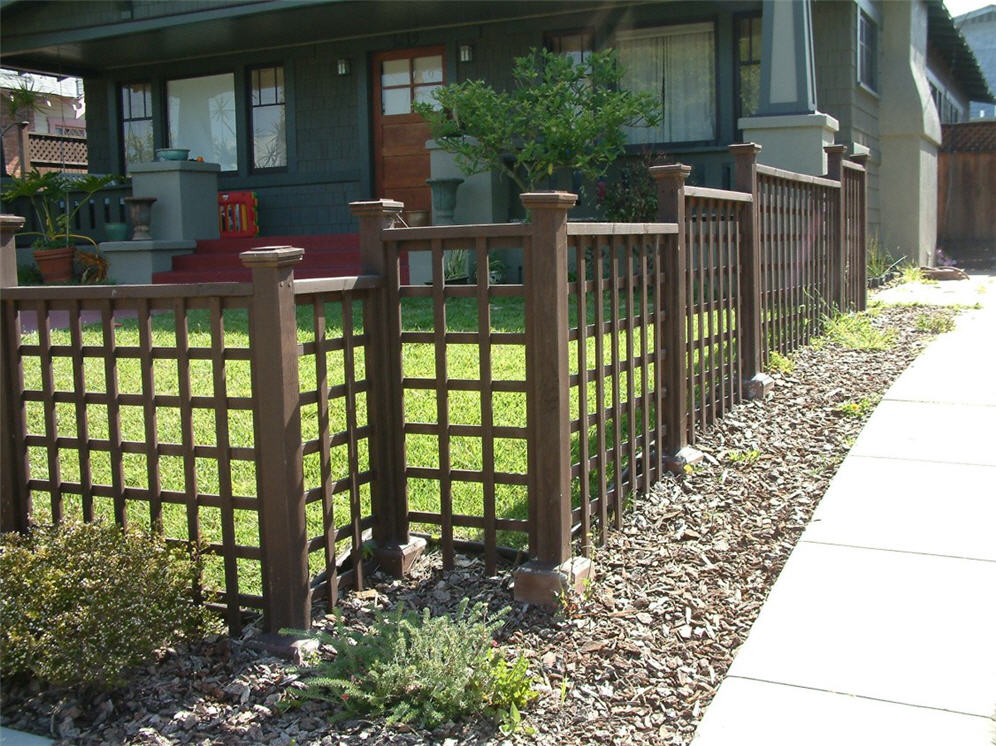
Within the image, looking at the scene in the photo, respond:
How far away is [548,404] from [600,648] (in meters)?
0.82

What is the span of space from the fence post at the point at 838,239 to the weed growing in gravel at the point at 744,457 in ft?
13.0

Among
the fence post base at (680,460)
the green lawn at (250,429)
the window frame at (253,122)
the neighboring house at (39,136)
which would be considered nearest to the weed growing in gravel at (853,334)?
the green lawn at (250,429)

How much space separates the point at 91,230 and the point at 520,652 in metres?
13.0

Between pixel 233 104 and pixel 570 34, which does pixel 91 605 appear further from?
pixel 233 104

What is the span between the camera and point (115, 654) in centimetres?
300

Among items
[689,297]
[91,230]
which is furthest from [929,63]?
[689,297]

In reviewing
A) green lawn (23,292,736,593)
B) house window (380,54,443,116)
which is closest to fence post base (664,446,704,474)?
green lawn (23,292,736,593)

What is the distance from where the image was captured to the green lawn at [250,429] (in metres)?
4.37

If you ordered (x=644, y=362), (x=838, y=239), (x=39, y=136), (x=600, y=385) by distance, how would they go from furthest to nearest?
1. (x=39, y=136)
2. (x=838, y=239)
3. (x=644, y=362)
4. (x=600, y=385)

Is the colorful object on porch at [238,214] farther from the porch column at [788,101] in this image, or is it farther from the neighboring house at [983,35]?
the neighboring house at [983,35]

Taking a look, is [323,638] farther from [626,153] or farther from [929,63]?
[929,63]

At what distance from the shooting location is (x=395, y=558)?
3.88 m

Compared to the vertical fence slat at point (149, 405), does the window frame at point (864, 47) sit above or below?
above

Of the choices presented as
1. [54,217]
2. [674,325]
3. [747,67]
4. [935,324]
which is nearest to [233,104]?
[54,217]
